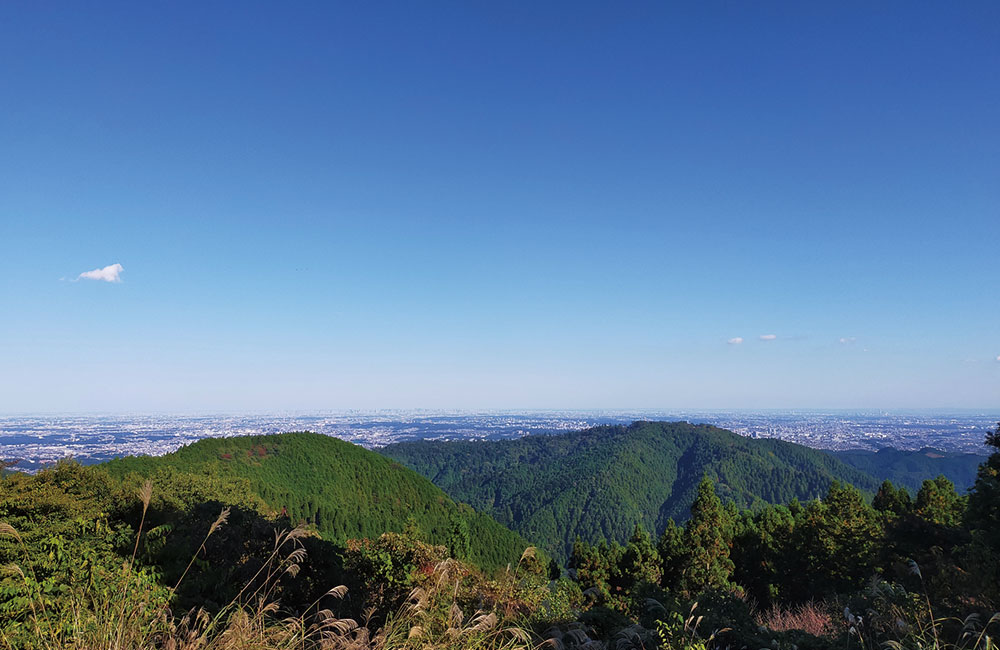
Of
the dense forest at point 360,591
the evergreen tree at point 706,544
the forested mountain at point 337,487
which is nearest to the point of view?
the dense forest at point 360,591

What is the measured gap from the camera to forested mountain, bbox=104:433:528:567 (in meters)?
75.4

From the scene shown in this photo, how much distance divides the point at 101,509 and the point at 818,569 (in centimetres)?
3735

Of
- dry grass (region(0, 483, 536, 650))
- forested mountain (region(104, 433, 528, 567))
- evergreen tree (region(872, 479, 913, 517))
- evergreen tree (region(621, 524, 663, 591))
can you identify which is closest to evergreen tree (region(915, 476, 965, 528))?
evergreen tree (region(872, 479, 913, 517))

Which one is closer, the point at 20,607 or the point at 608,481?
the point at 20,607

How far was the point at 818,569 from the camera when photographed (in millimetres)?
30516

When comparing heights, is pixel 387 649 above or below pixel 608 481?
above

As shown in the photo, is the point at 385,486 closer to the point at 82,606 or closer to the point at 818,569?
the point at 818,569

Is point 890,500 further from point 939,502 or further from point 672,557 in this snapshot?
point 672,557

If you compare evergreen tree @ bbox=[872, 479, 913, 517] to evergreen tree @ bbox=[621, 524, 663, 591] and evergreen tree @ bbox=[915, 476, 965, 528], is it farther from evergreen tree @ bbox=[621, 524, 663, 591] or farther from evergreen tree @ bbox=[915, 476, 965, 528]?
evergreen tree @ bbox=[621, 524, 663, 591]

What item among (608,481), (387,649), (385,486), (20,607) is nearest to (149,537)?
(20,607)

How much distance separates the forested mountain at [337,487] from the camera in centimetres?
7538

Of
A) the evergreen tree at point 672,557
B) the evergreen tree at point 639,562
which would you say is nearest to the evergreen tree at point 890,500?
the evergreen tree at point 672,557

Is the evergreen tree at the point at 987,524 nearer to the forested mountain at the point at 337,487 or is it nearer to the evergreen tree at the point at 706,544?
the evergreen tree at the point at 706,544

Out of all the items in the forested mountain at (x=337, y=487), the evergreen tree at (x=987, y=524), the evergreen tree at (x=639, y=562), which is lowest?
the forested mountain at (x=337, y=487)
